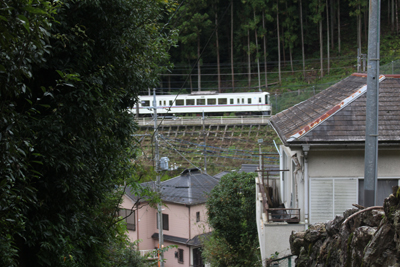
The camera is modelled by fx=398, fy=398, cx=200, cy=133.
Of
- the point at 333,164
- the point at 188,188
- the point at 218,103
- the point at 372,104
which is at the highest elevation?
the point at 218,103

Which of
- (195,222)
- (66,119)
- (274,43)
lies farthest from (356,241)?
(274,43)

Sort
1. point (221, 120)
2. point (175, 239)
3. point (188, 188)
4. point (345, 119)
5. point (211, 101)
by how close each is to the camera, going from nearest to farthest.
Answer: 1. point (345, 119)
2. point (175, 239)
3. point (188, 188)
4. point (221, 120)
5. point (211, 101)

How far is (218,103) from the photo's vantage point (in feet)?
116

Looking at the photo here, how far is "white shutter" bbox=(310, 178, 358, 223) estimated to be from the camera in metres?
7.35

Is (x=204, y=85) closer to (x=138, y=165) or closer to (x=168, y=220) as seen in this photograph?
(x=168, y=220)

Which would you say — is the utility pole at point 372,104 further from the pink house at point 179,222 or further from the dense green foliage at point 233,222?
the pink house at point 179,222

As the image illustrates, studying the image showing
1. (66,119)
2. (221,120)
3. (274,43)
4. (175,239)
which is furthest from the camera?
(274,43)

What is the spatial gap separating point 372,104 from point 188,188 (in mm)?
14410

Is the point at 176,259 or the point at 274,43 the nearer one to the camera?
the point at 176,259

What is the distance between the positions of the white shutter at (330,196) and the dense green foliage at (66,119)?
3694mm

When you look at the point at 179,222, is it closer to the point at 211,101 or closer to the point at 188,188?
the point at 188,188

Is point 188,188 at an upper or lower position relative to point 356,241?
lower

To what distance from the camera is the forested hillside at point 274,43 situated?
1377 inches

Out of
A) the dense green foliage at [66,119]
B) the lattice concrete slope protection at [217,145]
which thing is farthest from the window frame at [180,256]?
the dense green foliage at [66,119]
